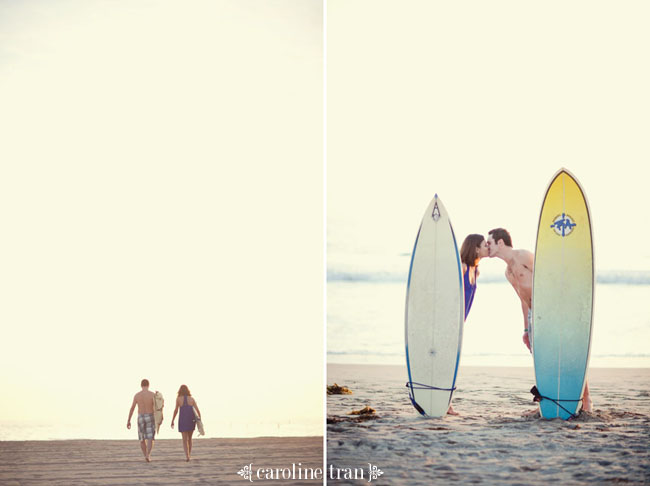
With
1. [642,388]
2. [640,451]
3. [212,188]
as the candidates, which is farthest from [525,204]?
[212,188]

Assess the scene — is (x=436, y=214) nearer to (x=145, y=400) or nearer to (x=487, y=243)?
(x=487, y=243)

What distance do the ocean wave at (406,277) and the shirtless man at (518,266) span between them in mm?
79

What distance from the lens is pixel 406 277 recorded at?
14.0 feet

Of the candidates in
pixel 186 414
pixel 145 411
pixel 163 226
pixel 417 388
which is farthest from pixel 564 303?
pixel 145 411

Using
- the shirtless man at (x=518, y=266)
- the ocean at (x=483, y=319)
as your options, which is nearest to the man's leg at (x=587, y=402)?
the ocean at (x=483, y=319)

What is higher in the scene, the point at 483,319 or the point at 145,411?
the point at 483,319

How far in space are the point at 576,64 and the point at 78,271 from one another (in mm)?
3460

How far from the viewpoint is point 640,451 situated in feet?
13.6

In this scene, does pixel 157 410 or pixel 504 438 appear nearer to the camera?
pixel 504 438

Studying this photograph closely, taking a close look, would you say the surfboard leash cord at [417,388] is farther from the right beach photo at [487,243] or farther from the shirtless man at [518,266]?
the shirtless man at [518,266]

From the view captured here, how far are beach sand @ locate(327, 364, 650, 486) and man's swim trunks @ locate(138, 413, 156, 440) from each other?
1178mm

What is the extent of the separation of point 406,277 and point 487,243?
53 centimetres

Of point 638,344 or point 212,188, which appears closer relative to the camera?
point 638,344

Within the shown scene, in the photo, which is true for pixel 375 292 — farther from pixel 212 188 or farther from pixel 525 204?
pixel 212 188
